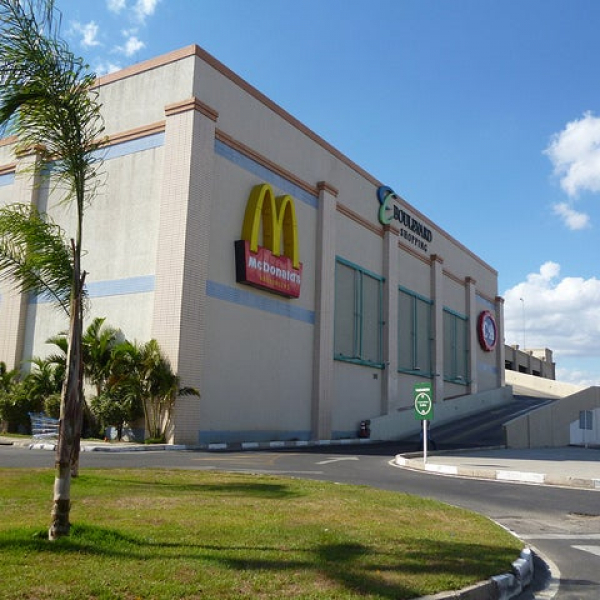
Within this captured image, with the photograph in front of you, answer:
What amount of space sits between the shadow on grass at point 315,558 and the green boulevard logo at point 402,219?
31197 mm

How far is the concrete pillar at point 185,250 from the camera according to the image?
21422mm

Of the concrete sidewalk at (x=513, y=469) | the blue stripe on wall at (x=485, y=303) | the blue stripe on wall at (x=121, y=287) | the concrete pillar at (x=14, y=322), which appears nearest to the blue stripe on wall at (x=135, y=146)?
the concrete pillar at (x=14, y=322)

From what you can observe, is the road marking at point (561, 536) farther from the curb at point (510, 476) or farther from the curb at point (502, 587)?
the curb at point (510, 476)

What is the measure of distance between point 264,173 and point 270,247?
3256 mm

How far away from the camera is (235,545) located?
6324 mm

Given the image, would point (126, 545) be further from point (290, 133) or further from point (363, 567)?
point (290, 133)

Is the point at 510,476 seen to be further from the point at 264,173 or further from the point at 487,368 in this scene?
the point at 487,368

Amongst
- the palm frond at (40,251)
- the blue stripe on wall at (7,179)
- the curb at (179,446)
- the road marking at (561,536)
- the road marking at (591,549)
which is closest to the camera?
the road marking at (591,549)

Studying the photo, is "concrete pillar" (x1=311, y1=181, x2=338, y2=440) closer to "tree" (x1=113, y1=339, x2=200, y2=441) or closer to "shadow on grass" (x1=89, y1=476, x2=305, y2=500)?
"tree" (x1=113, y1=339, x2=200, y2=441)

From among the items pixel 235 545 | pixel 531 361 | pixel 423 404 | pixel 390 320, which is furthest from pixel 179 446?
pixel 531 361

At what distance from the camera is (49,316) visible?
2558 cm

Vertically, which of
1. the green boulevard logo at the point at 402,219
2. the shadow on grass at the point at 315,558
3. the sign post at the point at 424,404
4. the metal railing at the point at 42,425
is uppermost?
the green boulevard logo at the point at 402,219

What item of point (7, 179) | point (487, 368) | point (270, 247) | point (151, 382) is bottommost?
point (151, 382)

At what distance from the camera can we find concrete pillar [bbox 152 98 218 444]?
21422mm
